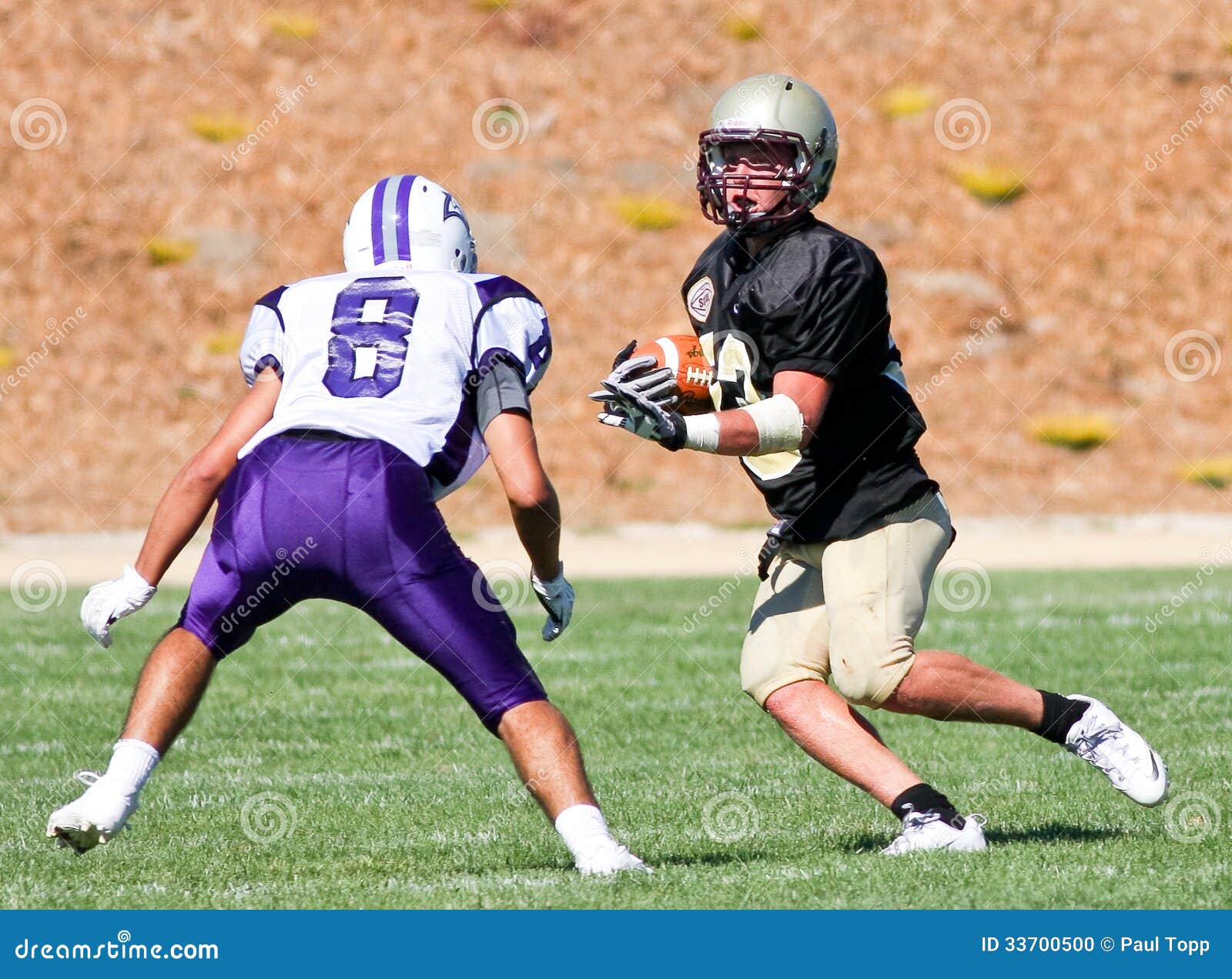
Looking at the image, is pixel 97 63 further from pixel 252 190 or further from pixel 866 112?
pixel 866 112

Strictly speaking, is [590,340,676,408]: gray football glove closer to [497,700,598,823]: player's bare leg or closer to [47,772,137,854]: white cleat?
[497,700,598,823]: player's bare leg

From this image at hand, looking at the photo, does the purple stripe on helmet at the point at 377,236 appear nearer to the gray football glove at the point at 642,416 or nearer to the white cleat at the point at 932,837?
the gray football glove at the point at 642,416

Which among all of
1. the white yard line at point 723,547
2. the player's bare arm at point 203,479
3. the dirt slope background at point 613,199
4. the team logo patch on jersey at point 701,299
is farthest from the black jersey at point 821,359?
the dirt slope background at point 613,199

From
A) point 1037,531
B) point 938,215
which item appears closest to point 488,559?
point 1037,531

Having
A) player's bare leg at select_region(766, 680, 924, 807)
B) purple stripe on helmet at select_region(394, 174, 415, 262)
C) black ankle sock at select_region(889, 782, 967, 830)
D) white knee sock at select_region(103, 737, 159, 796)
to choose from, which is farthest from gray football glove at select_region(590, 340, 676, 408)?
white knee sock at select_region(103, 737, 159, 796)

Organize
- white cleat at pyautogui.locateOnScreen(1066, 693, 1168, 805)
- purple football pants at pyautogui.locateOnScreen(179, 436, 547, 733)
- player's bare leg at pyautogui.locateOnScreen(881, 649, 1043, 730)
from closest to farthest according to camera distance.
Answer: purple football pants at pyautogui.locateOnScreen(179, 436, 547, 733)
player's bare leg at pyautogui.locateOnScreen(881, 649, 1043, 730)
white cleat at pyautogui.locateOnScreen(1066, 693, 1168, 805)

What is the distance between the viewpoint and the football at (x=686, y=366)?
4.23 meters

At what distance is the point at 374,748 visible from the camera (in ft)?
21.3

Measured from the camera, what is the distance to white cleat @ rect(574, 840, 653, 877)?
3.84m

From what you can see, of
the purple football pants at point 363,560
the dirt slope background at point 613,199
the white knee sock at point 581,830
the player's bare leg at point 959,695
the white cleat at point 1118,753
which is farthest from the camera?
the dirt slope background at point 613,199

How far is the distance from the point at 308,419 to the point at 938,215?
670 inches

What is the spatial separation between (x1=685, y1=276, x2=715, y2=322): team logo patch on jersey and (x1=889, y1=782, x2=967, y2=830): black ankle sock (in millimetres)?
1306

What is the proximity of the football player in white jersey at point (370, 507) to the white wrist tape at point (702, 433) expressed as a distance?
0.34 metres

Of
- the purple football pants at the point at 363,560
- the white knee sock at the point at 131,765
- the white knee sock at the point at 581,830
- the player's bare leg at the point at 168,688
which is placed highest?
the purple football pants at the point at 363,560
